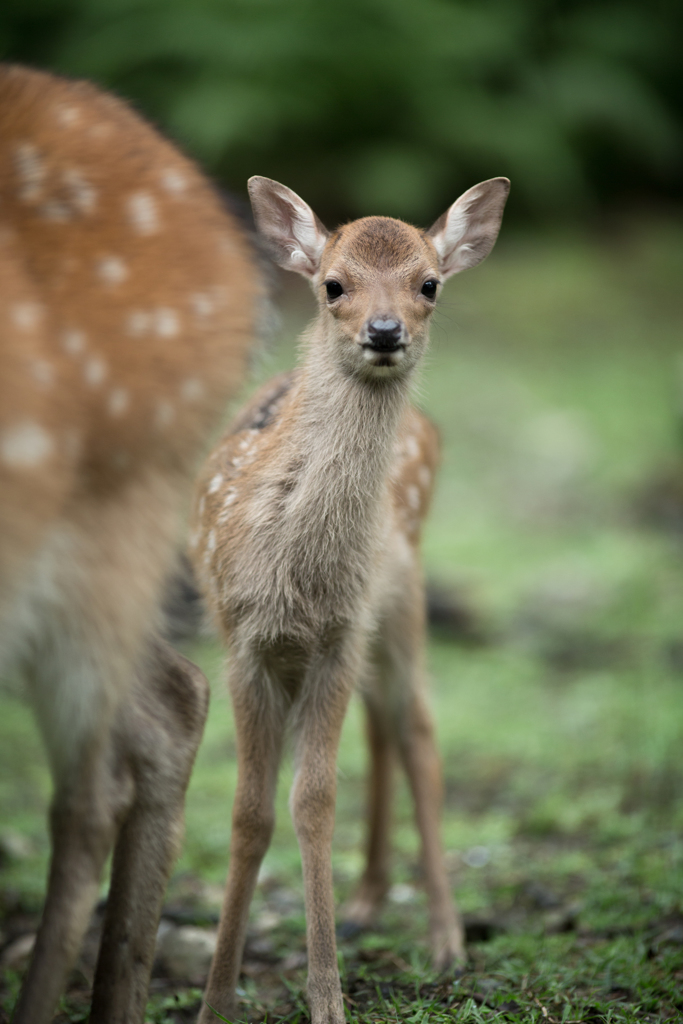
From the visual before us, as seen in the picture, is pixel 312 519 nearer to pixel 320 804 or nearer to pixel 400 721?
pixel 320 804

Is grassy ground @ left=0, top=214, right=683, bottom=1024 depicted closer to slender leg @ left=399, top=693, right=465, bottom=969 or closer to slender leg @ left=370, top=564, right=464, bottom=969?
slender leg @ left=399, top=693, right=465, bottom=969

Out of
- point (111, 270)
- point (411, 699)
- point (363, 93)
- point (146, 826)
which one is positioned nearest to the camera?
point (111, 270)

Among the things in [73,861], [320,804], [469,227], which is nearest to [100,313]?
[73,861]

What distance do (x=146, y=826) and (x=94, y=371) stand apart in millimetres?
1086

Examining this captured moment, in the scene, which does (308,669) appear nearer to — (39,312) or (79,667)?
(79,667)

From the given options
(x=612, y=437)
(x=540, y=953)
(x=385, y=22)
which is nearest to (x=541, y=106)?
(x=385, y=22)

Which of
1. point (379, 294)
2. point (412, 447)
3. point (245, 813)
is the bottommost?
point (245, 813)

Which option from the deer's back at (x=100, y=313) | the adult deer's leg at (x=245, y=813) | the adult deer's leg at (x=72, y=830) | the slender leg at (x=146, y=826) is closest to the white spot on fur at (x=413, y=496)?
the adult deer's leg at (x=245, y=813)

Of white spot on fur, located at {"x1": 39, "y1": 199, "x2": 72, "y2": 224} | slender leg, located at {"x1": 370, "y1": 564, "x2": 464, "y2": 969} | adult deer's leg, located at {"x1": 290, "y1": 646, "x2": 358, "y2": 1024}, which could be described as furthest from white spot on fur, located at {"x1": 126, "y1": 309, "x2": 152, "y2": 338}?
slender leg, located at {"x1": 370, "y1": 564, "x2": 464, "y2": 969}

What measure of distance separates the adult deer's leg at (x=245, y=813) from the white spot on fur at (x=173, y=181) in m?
1.19

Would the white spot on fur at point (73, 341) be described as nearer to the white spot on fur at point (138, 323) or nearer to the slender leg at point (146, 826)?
the white spot on fur at point (138, 323)

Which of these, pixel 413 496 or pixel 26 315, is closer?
pixel 26 315

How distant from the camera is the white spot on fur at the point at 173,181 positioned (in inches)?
92.4

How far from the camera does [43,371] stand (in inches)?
78.2
